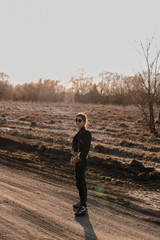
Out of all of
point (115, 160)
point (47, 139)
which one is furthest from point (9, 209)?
point (47, 139)

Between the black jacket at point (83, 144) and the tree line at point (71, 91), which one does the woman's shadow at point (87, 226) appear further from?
the tree line at point (71, 91)

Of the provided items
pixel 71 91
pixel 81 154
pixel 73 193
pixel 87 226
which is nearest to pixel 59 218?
pixel 87 226

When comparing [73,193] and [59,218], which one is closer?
[59,218]

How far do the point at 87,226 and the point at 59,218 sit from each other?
58 centimetres

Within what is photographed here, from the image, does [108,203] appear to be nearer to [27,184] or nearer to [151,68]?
[27,184]

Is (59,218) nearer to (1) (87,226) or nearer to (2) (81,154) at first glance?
(1) (87,226)

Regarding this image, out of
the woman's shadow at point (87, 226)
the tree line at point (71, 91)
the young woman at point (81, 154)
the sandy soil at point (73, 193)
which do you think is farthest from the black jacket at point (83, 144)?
the tree line at point (71, 91)

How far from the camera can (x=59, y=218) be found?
190 inches

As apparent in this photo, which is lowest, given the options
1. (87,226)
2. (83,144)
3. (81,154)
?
(87,226)

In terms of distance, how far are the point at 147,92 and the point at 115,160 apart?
20.6 ft

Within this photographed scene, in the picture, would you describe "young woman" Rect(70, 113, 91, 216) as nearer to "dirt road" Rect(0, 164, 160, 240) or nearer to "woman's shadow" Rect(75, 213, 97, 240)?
"woman's shadow" Rect(75, 213, 97, 240)

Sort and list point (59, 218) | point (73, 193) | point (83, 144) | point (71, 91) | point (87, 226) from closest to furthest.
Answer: point (87, 226), point (59, 218), point (83, 144), point (73, 193), point (71, 91)

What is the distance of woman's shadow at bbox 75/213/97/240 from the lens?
4.22 m

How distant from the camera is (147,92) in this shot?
13773mm
